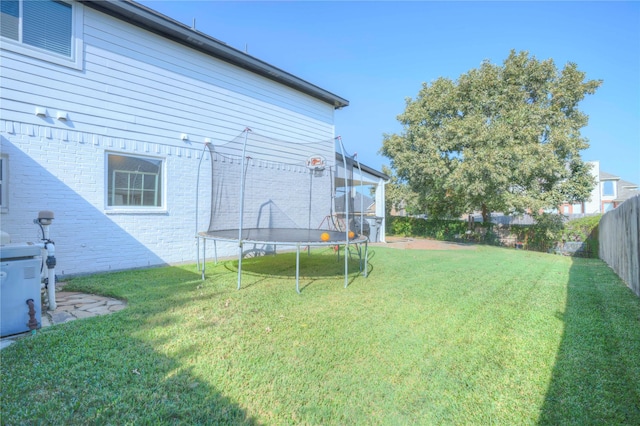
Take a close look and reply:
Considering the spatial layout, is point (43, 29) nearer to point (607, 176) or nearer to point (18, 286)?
point (18, 286)

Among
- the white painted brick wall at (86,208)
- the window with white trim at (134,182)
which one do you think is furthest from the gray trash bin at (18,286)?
the window with white trim at (134,182)

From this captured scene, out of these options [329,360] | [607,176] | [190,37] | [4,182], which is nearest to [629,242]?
[329,360]

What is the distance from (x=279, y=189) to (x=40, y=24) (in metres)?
4.82

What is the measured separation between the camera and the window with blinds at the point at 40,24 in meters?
4.42

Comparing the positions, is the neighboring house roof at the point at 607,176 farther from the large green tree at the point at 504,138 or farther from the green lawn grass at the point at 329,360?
the green lawn grass at the point at 329,360

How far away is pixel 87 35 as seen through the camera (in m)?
5.09

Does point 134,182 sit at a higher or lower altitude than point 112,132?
lower

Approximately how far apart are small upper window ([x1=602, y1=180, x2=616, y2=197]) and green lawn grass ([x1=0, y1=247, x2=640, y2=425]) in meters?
31.9

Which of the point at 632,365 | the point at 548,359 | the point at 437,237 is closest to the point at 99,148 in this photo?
the point at 548,359

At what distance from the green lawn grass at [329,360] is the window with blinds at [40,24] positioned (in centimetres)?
372

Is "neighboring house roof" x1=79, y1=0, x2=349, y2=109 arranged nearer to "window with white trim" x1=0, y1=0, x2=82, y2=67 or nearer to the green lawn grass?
"window with white trim" x1=0, y1=0, x2=82, y2=67

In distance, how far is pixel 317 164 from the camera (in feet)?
24.6

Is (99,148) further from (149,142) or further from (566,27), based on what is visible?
(566,27)

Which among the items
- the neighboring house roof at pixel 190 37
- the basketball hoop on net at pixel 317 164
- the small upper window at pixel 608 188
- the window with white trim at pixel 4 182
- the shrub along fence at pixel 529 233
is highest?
the neighboring house roof at pixel 190 37
